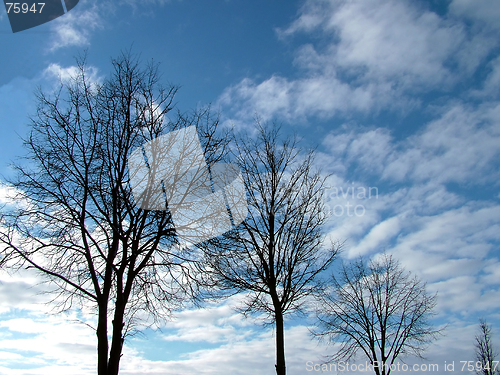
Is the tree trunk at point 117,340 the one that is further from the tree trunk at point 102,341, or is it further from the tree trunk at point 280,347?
the tree trunk at point 280,347

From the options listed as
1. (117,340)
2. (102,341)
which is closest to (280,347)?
(117,340)

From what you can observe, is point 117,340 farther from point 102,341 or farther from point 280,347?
point 280,347

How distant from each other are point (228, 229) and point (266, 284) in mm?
2002

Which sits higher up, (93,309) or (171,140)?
(171,140)

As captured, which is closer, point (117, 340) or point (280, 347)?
point (117, 340)

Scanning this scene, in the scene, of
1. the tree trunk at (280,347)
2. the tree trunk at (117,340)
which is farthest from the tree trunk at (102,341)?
the tree trunk at (280,347)

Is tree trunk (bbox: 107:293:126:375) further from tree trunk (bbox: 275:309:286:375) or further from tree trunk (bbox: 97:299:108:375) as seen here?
tree trunk (bbox: 275:309:286:375)

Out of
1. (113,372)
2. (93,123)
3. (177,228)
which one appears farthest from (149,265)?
(93,123)

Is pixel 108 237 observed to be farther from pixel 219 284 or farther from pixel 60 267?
pixel 219 284

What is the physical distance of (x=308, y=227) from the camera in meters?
10.6

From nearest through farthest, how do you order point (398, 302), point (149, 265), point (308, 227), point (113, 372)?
1. point (113, 372)
2. point (149, 265)
3. point (308, 227)
4. point (398, 302)

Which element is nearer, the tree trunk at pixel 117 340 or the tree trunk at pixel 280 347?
the tree trunk at pixel 117 340

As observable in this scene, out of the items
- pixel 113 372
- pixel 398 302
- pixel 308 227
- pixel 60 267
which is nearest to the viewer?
pixel 113 372

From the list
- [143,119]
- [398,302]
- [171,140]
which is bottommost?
[398,302]
